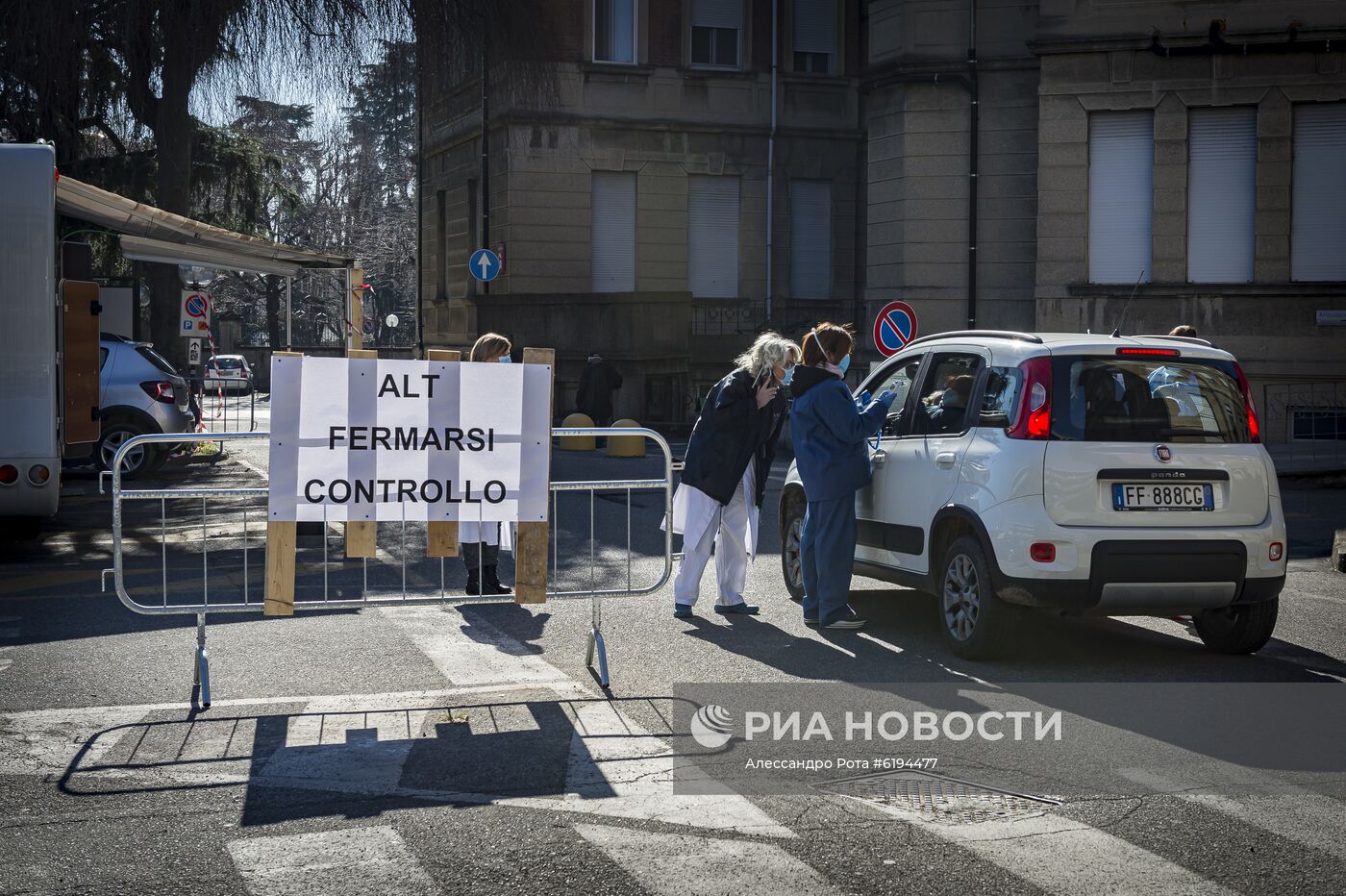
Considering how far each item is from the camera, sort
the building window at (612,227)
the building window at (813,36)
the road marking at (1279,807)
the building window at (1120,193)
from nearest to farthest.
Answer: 1. the road marking at (1279,807)
2. the building window at (1120,193)
3. the building window at (612,227)
4. the building window at (813,36)

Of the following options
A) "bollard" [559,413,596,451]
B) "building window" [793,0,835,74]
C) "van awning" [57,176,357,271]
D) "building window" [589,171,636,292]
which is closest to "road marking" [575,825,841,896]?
"van awning" [57,176,357,271]

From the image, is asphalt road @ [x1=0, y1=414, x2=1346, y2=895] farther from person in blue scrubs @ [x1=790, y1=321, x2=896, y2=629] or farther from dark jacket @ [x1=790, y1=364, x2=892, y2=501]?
dark jacket @ [x1=790, y1=364, x2=892, y2=501]

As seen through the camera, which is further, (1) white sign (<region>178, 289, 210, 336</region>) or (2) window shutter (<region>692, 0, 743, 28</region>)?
(1) white sign (<region>178, 289, 210, 336</region>)

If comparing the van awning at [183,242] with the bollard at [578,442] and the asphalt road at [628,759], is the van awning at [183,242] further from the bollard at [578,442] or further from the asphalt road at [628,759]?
the bollard at [578,442]

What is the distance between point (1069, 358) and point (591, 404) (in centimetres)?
2048

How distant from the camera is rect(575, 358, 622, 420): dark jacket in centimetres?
2828

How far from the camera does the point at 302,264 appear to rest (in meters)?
17.2

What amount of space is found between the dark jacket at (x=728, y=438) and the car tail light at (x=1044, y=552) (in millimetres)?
2200

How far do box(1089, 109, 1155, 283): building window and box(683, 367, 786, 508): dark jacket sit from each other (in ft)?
59.9

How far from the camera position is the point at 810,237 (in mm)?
34812

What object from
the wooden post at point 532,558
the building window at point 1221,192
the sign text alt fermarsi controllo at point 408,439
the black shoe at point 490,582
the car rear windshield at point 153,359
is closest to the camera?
the sign text alt fermarsi controllo at point 408,439

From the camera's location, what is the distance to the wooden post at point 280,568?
743 centimetres

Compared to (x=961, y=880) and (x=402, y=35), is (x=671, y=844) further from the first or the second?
(x=402, y=35)

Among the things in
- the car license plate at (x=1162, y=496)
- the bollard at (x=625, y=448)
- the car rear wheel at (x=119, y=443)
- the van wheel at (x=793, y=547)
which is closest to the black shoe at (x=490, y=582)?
the van wheel at (x=793, y=547)
